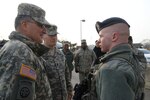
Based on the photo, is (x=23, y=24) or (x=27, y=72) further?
(x=23, y=24)

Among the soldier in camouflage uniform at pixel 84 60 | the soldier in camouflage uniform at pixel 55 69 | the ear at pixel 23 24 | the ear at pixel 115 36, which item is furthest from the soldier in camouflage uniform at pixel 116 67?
the soldier in camouflage uniform at pixel 84 60

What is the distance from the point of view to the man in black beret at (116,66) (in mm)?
2168

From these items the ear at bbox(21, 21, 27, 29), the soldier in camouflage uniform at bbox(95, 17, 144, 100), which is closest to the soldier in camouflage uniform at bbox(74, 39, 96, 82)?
the ear at bbox(21, 21, 27, 29)

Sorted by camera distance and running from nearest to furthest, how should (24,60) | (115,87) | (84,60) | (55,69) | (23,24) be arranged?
(115,87)
(24,60)
(23,24)
(55,69)
(84,60)

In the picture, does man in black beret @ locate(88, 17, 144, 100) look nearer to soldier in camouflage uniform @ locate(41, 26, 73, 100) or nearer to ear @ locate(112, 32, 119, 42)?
ear @ locate(112, 32, 119, 42)

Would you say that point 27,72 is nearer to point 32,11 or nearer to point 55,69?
point 32,11

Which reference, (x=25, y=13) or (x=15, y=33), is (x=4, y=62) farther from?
(x=25, y=13)

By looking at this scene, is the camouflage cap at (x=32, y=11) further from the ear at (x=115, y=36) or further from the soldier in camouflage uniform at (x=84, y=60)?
the soldier in camouflage uniform at (x=84, y=60)

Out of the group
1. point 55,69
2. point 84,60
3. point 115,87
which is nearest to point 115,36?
point 115,87

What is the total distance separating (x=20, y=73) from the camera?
249 cm

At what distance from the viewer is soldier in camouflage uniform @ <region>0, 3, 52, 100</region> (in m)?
2.46

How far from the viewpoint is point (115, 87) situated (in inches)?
85.1

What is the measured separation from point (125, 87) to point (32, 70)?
34.1 inches

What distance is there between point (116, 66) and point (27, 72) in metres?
0.78
